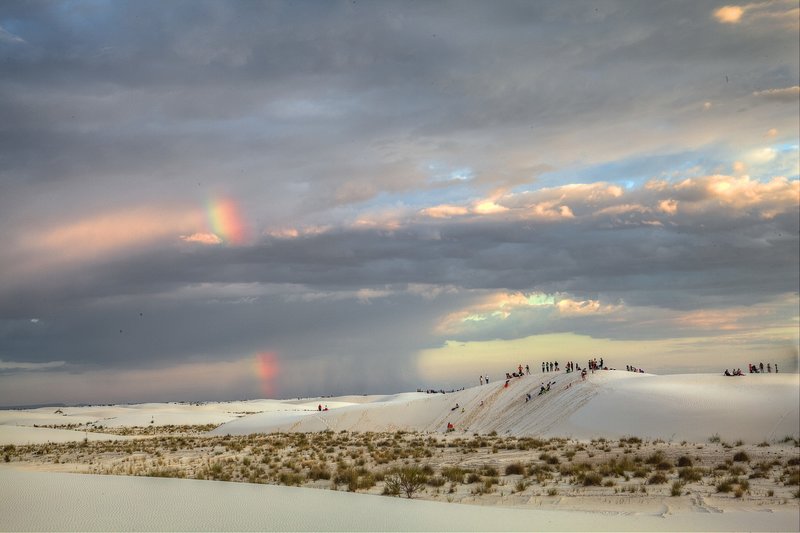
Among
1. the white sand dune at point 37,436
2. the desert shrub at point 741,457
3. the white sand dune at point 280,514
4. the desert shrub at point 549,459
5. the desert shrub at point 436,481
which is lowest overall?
the white sand dune at point 37,436

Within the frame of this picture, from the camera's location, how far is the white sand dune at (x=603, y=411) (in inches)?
1387

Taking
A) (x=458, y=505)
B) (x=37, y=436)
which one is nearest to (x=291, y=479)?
(x=458, y=505)

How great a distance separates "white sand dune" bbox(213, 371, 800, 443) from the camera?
35.2 meters

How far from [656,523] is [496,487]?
628 centimetres

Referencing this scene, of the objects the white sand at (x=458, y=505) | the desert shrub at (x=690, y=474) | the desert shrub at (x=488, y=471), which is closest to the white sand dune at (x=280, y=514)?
the white sand at (x=458, y=505)

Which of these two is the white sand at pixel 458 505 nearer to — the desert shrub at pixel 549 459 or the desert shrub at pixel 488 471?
the desert shrub at pixel 488 471

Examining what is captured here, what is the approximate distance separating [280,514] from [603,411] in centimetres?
3180

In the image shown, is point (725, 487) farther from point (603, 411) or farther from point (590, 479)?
point (603, 411)

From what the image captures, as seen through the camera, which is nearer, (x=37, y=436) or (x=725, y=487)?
(x=725, y=487)

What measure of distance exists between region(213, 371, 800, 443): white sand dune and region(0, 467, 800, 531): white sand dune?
21.2 metres

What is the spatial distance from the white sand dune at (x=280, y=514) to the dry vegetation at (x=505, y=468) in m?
2.56

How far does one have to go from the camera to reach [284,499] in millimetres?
15430

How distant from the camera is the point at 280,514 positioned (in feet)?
43.4

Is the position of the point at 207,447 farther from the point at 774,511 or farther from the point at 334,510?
the point at 774,511
